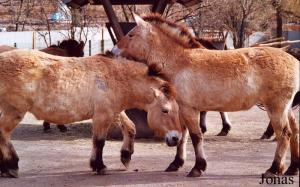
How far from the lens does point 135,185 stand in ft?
22.9

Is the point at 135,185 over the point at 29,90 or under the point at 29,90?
under

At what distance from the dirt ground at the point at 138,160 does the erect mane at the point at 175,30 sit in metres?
1.88

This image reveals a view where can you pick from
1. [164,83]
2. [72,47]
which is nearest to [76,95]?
[164,83]

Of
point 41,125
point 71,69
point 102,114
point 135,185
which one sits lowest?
point 41,125

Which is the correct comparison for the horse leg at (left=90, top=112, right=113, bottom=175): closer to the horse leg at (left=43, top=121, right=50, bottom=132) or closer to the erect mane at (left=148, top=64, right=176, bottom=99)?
the erect mane at (left=148, top=64, right=176, bottom=99)

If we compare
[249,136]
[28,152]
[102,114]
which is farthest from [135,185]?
[249,136]

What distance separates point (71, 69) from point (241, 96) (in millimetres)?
2413

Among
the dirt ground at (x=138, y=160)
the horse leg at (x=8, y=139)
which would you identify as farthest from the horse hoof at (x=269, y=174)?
the horse leg at (x=8, y=139)

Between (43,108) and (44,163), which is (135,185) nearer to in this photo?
(43,108)

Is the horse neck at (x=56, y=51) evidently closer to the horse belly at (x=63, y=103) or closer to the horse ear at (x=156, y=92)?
the horse belly at (x=63, y=103)

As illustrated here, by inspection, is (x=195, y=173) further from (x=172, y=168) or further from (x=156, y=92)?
(x=156, y=92)

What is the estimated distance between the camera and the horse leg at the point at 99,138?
7.48m

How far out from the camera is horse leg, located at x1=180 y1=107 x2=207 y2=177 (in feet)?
24.2

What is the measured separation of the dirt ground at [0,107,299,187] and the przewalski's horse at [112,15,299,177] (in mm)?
407
